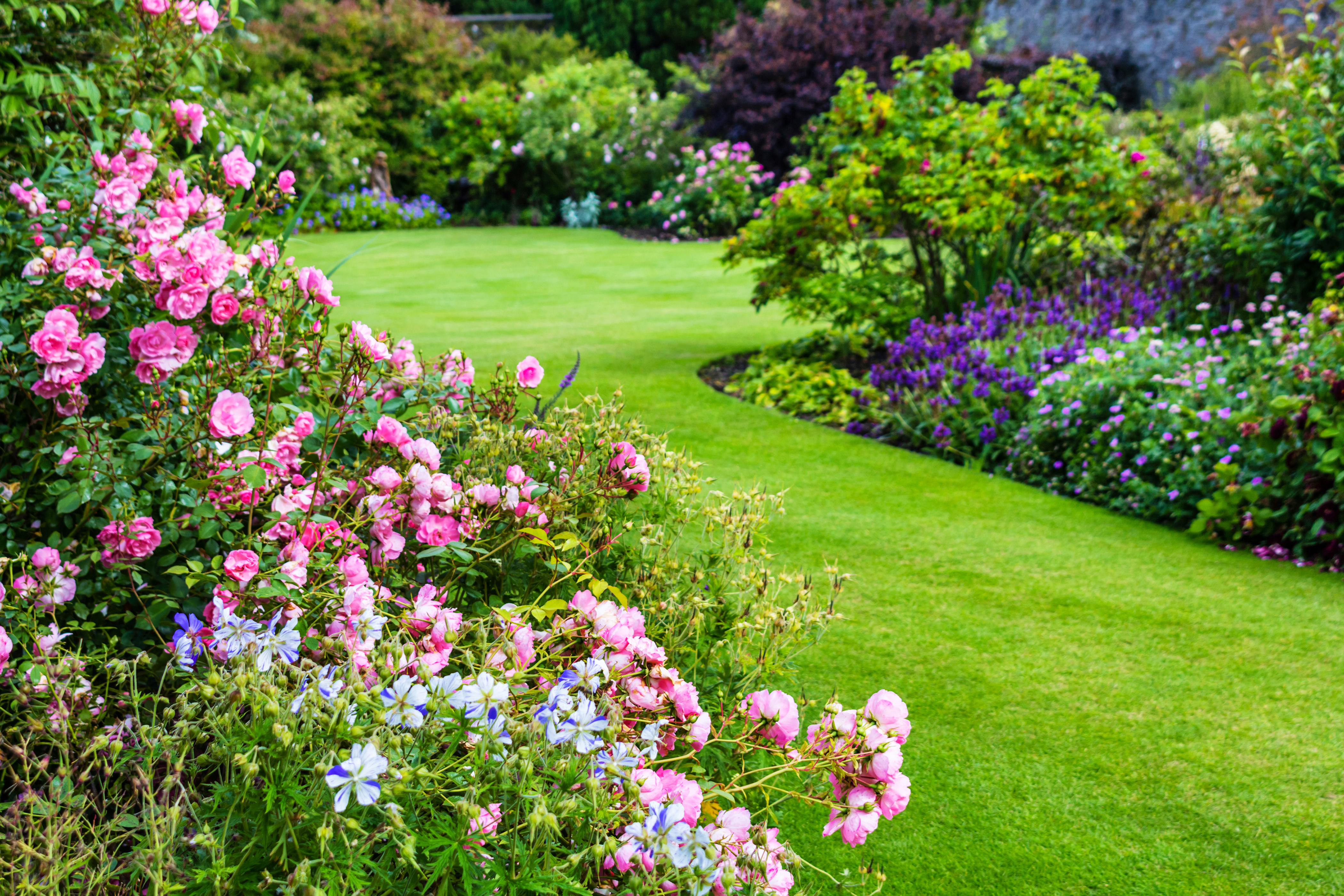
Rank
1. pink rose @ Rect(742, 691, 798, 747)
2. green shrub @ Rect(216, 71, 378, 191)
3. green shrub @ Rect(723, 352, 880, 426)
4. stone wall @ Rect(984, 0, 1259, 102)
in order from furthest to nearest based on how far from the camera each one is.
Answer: stone wall @ Rect(984, 0, 1259, 102), green shrub @ Rect(216, 71, 378, 191), green shrub @ Rect(723, 352, 880, 426), pink rose @ Rect(742, 691, 798, 747)

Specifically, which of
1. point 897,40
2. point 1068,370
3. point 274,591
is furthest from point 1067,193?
point 897,40

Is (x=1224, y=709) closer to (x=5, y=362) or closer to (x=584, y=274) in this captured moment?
(x=5, y=362)

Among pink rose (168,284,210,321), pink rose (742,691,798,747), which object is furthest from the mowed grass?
pink rose (168,284,210,321)

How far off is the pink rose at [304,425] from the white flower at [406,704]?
3.44 feet

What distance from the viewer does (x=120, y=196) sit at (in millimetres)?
2502

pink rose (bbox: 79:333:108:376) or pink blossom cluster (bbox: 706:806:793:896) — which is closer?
pink blossom cluster (bbox: 706:806:793:896)

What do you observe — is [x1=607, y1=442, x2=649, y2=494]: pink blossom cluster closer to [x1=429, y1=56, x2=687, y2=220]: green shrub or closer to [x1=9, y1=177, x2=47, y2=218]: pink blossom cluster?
[x1=9, y1=177, x2=47, y2=218]: pink blossom cluster

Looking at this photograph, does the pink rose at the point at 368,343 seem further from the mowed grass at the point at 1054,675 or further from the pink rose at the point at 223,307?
the mowed grass at the point at 1054,675

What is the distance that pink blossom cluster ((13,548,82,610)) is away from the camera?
196 centimetres

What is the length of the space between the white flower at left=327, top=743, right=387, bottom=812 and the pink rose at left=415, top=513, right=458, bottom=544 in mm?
964

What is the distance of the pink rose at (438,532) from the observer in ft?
7.48

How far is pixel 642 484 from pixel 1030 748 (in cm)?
140

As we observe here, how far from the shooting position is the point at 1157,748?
9.92 feet

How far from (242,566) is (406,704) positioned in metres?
0.70
